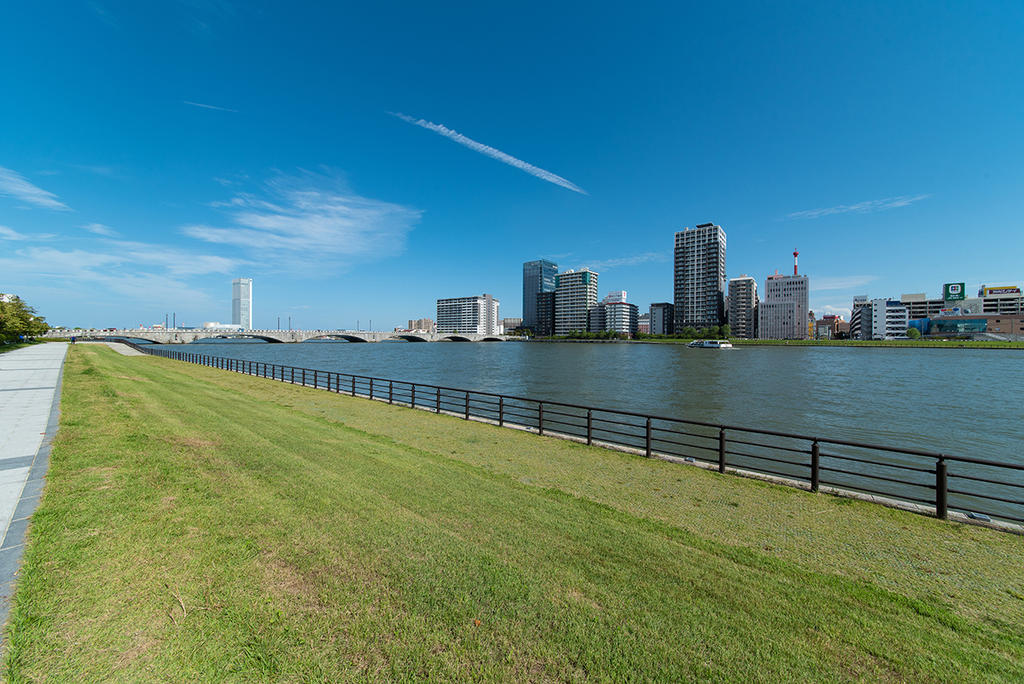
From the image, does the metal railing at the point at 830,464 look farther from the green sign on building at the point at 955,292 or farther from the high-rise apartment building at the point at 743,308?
the green sign on building at the point at 955,292

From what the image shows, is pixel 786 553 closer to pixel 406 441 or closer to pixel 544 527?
pixel 544 527

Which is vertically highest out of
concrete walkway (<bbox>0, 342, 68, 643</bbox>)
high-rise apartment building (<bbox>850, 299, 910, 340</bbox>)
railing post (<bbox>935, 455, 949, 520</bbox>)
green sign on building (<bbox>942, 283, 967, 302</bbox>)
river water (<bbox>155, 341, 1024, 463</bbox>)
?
green sign on building (<bbox>942, 283, 967, 302</bbox>)

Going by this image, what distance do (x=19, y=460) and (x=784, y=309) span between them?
195m

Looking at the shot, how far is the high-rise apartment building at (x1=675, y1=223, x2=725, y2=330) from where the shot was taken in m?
176

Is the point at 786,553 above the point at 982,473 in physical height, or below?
above

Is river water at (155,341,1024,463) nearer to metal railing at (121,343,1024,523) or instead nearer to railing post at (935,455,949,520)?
metal railing at (121,343,1024,523)

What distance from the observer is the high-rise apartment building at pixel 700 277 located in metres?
176

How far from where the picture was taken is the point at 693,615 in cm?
394

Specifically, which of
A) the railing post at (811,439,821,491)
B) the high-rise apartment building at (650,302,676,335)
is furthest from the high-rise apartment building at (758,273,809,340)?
the railing post at (811,439,821,491)

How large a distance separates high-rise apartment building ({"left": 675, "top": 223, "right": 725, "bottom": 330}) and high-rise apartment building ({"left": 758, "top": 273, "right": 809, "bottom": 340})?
16544 millimetres

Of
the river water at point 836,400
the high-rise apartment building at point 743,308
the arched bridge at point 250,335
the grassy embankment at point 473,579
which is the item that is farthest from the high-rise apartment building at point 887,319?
the grassy embankment at point 473,579

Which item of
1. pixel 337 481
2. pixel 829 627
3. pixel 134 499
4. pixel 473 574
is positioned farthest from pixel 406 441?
pixel 829 627

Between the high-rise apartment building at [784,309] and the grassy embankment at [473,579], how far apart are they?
184428 mm

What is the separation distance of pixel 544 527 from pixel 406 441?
6.48 m
